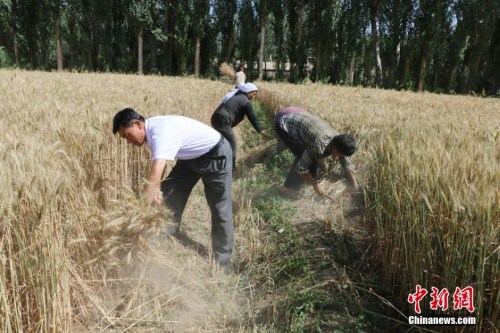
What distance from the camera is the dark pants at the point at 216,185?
134 inches

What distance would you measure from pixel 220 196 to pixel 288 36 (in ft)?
92.3

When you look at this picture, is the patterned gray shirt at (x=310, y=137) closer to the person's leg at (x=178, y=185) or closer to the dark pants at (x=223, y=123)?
the dark pants at (x=223, y=123)

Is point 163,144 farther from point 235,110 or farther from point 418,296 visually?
point 235,110

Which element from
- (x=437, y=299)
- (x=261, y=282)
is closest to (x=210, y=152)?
(x=261, y=282)

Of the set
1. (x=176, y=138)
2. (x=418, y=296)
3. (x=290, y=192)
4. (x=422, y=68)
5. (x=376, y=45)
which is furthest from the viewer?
(x=422, y=68)

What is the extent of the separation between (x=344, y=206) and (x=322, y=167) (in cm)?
94

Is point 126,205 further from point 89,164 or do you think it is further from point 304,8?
point 304,8

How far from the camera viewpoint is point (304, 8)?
2828 cm

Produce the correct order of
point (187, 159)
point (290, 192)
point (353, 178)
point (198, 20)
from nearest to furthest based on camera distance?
point (187, 159) → point (353, 178) → point (290, 192) → point (198, 20)

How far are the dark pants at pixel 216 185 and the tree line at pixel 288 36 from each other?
23.1m

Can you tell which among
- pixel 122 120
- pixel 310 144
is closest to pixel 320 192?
pixel 310 144

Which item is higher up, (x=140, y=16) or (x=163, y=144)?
(x=140, y=16)

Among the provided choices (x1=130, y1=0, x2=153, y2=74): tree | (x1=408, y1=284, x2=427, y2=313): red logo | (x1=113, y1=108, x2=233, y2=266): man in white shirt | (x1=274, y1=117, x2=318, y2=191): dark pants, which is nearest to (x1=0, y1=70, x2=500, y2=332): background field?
(x1=408, y1=284, x2=427, y2=313): red logo

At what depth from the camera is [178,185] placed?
3.74m
